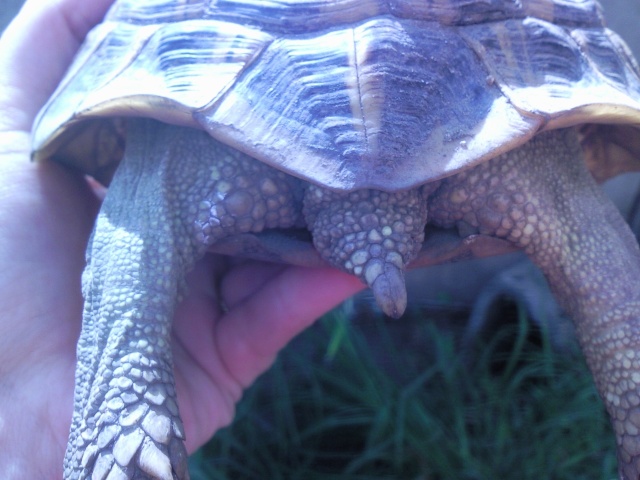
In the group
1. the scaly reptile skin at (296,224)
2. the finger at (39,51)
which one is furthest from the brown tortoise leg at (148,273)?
the finger at (39,51)

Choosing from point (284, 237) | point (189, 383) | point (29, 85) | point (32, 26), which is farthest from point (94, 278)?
point (32, 26)

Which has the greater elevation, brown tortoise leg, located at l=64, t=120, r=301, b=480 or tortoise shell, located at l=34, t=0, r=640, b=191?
tortoise shell, located at l=34, t=0, r=640, b=191

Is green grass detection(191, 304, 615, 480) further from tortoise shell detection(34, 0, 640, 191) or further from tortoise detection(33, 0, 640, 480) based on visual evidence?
tortoise shell detection(34, 0, 640, 191)

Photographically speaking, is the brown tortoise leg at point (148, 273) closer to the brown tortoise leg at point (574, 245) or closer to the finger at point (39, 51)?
the brown tortoise leg at point (574, 245)

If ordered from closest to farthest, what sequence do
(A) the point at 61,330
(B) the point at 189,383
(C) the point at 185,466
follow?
1. (C) the point at 185,466
2. (A) the point at 61,330
3. (B) the point at 189,383

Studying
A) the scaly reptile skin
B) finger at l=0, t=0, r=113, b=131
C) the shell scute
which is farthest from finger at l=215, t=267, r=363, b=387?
finger at l=0, t=0, r=113, b=131

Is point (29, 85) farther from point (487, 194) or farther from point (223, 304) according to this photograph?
point (487, 194)
